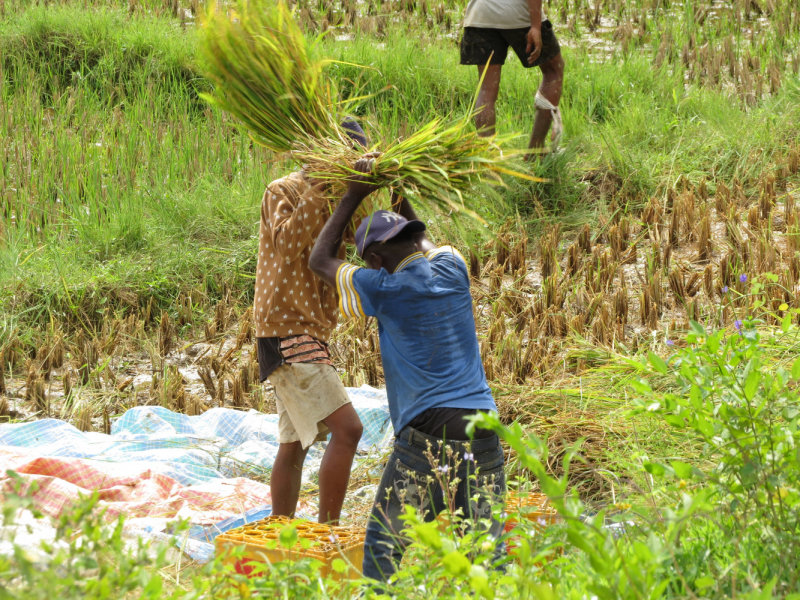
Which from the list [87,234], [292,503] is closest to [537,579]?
[292,503]

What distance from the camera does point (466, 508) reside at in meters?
2.21

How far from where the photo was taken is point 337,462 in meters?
2.55

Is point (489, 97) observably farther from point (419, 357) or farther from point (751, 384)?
point (751, 384)

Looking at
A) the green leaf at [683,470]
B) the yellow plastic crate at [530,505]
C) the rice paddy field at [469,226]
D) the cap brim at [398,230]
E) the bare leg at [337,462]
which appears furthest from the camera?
the rice paddy field at [469,226]

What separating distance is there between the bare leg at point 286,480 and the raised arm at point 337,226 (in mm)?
683

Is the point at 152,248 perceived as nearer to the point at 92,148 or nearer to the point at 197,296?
the point at 197,296

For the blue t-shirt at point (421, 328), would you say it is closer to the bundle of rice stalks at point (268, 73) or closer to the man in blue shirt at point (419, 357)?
the man in blue shirt at point (419, 357)

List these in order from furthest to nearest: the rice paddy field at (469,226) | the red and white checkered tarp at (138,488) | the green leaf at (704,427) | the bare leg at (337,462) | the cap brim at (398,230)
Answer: the rice paddy field at (469,226) → the red and white checkered tarp at (138,488) → the bare leg at (337,462) → the cap brim at (398,230) → the green leaf at (704,427)

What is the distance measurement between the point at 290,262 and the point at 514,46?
3.20 metres

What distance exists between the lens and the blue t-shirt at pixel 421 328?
87.4 inches

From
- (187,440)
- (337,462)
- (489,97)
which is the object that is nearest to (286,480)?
(337,462)

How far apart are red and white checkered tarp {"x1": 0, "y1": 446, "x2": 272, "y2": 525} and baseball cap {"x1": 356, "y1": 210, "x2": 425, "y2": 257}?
1.14m

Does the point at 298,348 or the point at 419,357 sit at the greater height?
the point at 419,357

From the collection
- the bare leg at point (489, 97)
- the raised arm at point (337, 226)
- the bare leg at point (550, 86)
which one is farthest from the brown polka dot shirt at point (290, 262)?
the bare leg at point (550, 86)
